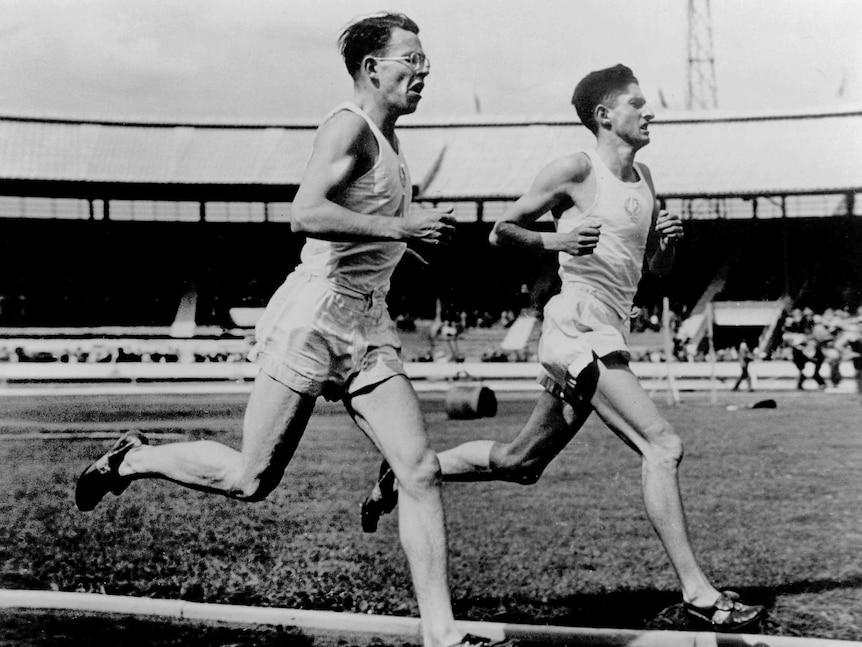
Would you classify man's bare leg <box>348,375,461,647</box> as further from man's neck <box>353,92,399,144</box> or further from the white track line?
man's neck <box>353,92,399,144</box>

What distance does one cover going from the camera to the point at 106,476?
16.3 ft

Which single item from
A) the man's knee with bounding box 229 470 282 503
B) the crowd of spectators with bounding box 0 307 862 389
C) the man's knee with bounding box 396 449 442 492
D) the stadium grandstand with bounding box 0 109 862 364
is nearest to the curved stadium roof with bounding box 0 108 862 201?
the stadium grandstand with bounding box 0 109 862 364

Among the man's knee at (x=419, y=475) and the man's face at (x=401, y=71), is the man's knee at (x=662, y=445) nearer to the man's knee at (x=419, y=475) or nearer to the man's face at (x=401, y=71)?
the man's knee at (x=419, y=475)

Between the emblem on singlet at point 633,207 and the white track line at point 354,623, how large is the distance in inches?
71.0

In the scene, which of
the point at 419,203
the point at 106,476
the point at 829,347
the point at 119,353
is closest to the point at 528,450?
the point at 106,476

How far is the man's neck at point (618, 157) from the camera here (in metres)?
4.90

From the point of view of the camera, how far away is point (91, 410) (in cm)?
1822

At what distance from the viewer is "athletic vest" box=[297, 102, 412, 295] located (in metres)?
4.14

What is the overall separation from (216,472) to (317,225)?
120 centimetres

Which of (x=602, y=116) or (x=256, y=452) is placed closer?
(x=256, y=452)

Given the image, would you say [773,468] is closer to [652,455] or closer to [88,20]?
[652,455]

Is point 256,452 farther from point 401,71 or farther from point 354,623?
point 401,71

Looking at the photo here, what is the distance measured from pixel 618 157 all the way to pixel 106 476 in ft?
9.19

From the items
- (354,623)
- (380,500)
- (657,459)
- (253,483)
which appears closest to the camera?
(253,483)
